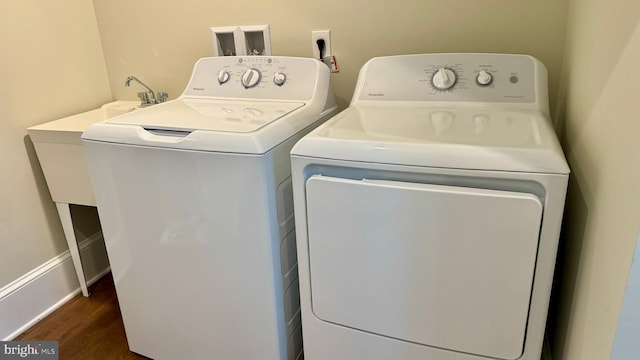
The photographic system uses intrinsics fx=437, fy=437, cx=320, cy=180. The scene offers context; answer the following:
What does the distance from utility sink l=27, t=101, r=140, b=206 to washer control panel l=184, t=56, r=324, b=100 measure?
46cm

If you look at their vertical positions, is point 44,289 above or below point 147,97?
below

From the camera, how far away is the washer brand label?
156 cm

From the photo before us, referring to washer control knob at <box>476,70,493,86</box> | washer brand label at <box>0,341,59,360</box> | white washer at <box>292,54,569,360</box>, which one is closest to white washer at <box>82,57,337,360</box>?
white washer at <box>292,54,569,360</box>

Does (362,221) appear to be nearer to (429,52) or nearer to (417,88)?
(417,88)

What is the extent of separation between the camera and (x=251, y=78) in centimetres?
153

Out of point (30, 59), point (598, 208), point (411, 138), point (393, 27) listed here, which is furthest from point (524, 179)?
point (30, 59)

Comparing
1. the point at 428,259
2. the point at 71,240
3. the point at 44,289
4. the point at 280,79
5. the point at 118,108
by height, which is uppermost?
the point at 280,79

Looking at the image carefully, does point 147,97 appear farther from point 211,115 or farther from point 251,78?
point 211,115

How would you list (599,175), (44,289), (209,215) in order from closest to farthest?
(599,175), (209,215), (44,289)

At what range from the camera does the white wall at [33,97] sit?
161 centimetres

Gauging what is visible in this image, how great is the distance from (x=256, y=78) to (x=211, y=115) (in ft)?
0.95

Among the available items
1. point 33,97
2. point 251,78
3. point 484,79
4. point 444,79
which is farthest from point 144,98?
point 484,79

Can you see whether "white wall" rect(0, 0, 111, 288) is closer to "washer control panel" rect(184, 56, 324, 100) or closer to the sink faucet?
the sink faucet

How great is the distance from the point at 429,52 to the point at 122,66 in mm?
1374
